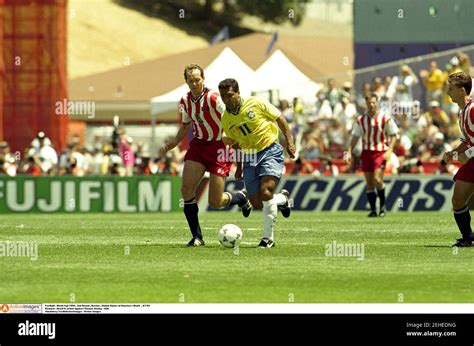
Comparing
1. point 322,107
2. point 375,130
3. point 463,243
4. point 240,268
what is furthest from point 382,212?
point 240,268

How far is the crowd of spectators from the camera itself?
117 ft

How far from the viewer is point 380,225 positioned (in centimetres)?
2581

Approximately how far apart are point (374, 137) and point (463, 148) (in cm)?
1001

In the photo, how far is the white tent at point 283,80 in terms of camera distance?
40.4 meters

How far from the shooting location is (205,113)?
63.1 feet
